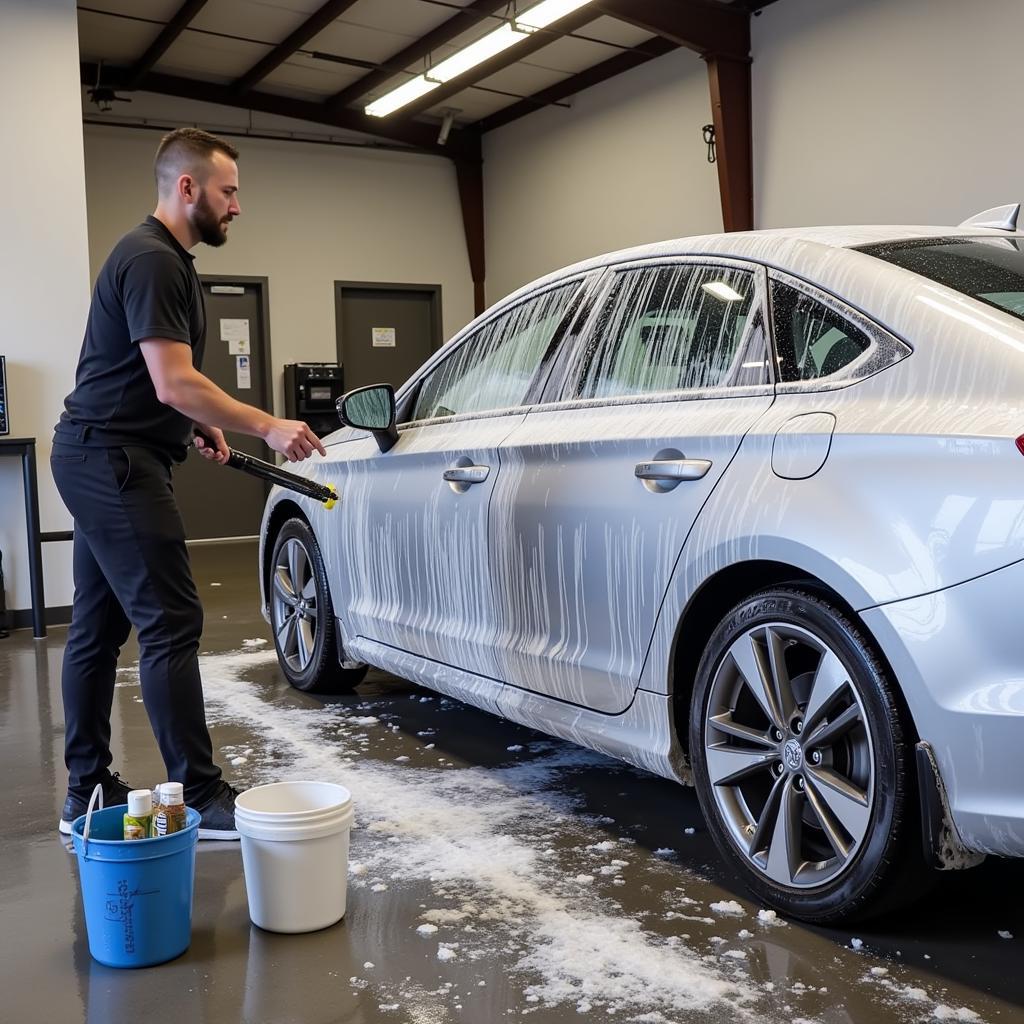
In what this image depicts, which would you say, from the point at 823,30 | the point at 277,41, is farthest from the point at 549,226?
the point at 823,30

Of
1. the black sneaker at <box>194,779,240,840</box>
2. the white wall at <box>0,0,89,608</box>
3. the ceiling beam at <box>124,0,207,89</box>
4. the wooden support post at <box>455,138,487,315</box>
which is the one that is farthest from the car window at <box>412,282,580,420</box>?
the wooden support post at <box>455,138,487,315</box>

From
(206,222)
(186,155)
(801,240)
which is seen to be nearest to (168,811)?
(206,222)

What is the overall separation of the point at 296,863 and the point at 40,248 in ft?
17.8

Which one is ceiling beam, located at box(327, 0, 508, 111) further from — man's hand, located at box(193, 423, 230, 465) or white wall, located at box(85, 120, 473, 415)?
man's hand, located at box(193, 423, 230, 465)

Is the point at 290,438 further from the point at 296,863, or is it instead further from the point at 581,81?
the point at 581,81

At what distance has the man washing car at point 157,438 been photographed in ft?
8.62

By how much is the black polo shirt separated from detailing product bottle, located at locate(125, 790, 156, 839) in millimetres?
907

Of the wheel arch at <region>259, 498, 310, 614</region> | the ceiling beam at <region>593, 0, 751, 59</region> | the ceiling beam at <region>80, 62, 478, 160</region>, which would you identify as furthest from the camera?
the ceiling beam at <region>80, 62, 478, 160</region>

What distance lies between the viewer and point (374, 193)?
12242mm

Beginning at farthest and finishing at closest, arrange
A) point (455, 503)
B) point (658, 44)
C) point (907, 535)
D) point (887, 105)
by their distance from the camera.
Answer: point (658, 44) < point (887, 105) < point (455, 503) < point (907, 535)

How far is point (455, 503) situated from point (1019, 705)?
174cm

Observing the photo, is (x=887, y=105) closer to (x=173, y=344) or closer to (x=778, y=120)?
(x=778, y=120)

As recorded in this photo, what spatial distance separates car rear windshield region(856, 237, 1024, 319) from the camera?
83.6 inches

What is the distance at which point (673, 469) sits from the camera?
2.40m
